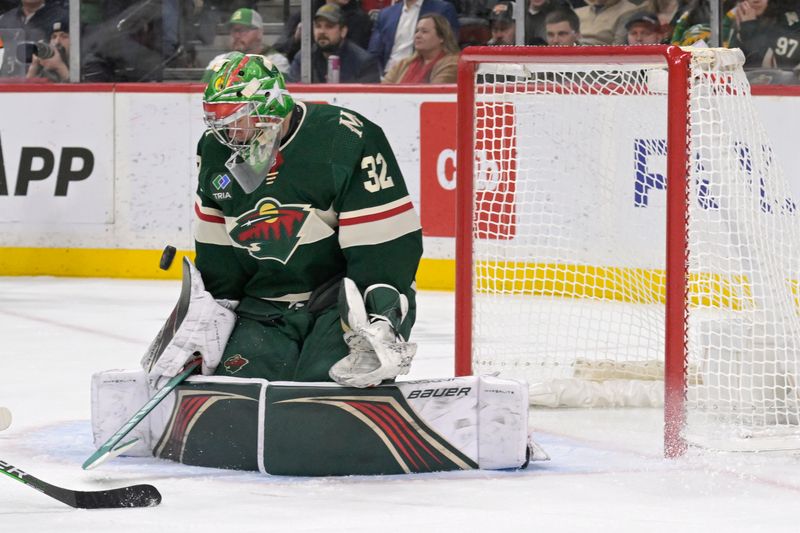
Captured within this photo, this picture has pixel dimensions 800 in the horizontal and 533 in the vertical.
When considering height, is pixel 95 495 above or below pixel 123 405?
below

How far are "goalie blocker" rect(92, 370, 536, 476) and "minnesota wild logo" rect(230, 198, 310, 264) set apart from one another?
30 cm

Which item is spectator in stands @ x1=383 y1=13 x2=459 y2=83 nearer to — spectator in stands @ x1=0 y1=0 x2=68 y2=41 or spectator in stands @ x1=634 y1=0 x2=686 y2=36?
spectator in stands @ x1=634 y1=0 x2=686 y2=36

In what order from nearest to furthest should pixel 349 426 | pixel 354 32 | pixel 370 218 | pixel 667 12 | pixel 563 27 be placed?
pixel 349 426, pixel 370 218, pixel 667 12, pixel 563 27, pixel 354 32

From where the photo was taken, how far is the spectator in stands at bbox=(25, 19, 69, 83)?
24.4 feet

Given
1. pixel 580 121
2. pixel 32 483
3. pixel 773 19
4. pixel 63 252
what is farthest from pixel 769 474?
pixel 63 252

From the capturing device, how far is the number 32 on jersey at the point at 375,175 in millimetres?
3297

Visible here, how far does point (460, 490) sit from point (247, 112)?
87 cm

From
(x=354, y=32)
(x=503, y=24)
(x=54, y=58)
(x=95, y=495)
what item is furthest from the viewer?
(x=54, y=58)

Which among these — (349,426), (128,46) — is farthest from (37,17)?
(349,426)

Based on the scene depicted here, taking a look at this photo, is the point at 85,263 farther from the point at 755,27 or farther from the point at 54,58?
the point at 755,27

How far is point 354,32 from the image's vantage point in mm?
7121

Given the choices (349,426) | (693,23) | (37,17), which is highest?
(37,17)

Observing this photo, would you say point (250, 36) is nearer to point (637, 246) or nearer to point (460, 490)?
point (637, 246)

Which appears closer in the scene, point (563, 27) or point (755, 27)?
point (755, 27)
